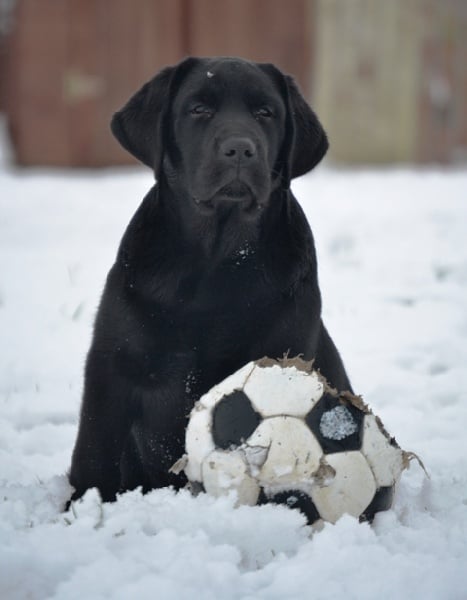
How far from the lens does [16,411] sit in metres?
3.92

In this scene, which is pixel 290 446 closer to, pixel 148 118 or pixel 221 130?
pixel 221 130

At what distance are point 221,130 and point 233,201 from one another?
21 centimetres

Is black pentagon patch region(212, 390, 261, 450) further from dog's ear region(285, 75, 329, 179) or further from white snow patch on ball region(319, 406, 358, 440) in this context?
dog's ear region(285, 75, 329, 179)

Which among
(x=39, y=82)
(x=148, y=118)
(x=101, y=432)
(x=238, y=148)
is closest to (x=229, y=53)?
(x=39, y=82)

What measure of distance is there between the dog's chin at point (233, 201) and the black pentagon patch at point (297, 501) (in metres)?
0.97

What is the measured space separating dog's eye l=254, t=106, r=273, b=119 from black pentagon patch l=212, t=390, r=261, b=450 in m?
1.08

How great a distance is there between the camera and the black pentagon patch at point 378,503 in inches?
101

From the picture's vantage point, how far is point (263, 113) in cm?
332

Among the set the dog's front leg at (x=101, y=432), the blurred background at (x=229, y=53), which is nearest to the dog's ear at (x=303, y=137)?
the dog's front leg at (x=101, y=432)

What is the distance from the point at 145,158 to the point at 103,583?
60.9 inches

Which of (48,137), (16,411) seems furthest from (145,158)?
(48,137)

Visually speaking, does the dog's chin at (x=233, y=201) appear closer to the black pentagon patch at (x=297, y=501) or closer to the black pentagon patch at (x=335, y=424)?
the black pentagon patch at (x=335, y=424)

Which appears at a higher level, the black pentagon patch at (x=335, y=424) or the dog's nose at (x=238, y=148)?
the dog's nose at (x=238, y=148)

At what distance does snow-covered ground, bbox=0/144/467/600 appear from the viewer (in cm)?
221
